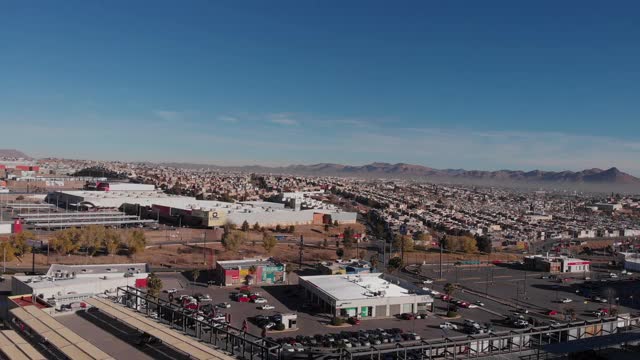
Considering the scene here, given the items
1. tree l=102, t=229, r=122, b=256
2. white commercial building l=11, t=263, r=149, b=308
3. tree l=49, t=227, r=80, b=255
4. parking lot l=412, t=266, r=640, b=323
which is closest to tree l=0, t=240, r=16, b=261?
tree l=49, t=227, r=80, b=255

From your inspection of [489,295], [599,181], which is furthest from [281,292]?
[599,181]

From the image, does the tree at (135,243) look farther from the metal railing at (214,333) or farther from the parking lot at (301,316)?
the metal railing at (214,333)

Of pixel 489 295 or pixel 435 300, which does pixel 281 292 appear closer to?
pixel 435 300

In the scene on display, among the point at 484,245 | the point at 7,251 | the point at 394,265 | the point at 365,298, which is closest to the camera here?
the point at 365,298

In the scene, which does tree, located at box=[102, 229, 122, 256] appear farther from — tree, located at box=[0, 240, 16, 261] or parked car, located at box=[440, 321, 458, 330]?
parked car, located at box=[440, 321, 458, 330]

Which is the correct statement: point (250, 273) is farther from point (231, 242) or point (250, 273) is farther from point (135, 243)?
point (135, 243)

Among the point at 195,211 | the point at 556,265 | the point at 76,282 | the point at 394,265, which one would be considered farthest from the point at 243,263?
the point at 556,265

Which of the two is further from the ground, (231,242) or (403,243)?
(231,242)
